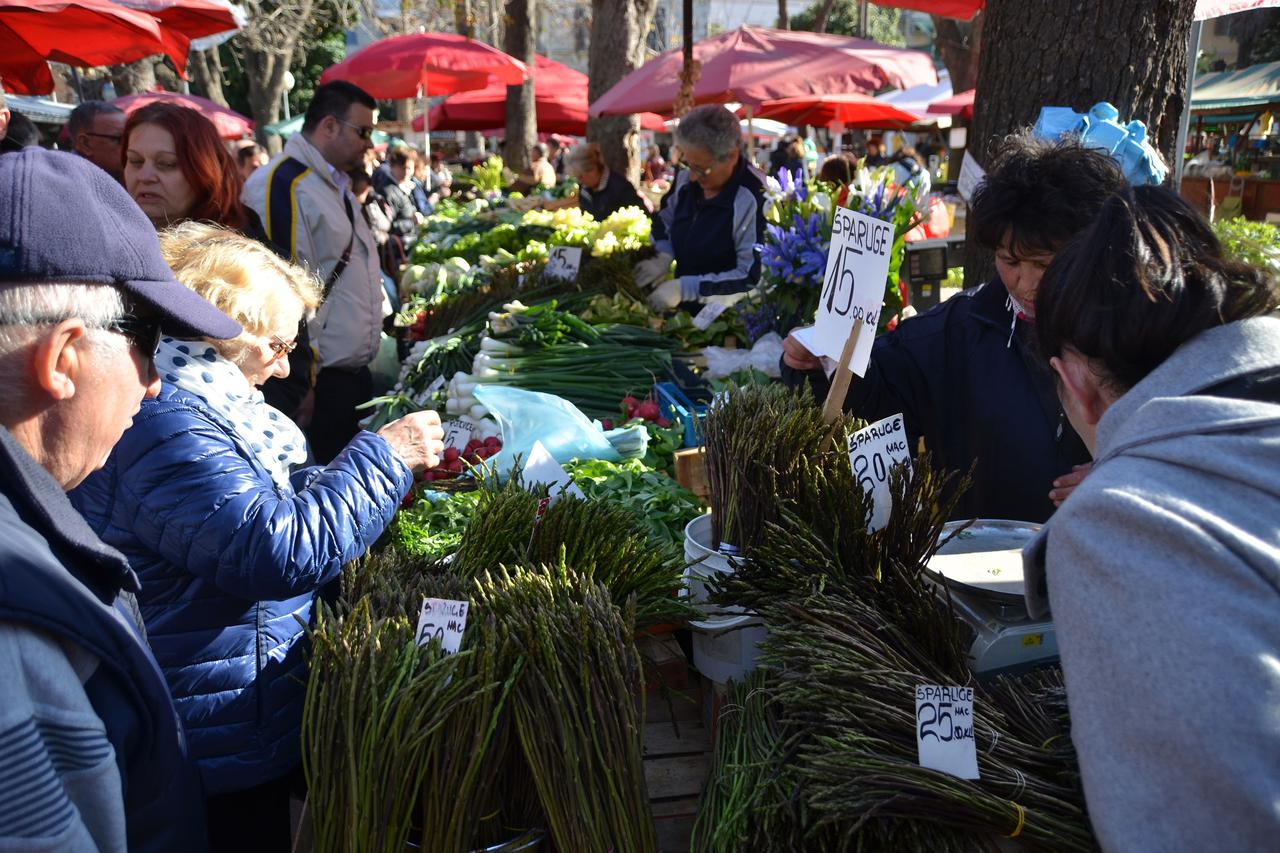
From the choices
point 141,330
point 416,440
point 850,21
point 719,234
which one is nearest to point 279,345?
point 416,440

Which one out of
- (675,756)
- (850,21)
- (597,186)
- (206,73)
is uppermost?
(850,21)

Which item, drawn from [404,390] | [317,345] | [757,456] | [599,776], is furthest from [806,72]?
[599,776]

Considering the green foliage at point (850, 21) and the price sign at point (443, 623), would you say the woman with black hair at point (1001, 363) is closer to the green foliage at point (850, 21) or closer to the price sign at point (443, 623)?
the price sign at point (443, 623)

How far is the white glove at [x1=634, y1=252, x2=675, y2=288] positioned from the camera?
213 inches

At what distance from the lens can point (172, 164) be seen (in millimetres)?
3277

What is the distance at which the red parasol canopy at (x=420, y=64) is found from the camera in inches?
429

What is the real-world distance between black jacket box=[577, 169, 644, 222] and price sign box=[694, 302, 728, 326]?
340 centimetres

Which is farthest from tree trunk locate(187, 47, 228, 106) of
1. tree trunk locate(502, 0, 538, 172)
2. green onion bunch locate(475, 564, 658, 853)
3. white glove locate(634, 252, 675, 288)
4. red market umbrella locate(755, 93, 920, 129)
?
green onion bunch locate(475, 564, 658, 853)

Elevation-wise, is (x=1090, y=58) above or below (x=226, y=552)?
above

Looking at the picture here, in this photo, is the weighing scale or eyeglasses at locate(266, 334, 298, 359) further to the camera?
eyeglasses at locate(266, 334, 298, 359)

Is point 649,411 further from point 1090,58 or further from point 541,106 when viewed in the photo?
point 541,106

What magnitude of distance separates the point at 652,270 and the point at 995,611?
13.2 ft

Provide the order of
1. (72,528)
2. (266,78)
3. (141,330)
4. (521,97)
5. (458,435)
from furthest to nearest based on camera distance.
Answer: (266,78) < (521,97) < (458,435) < (141,330) < (72,528)

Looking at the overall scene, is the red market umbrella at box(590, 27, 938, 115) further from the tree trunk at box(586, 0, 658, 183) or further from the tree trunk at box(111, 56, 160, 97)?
the tree trunk at box(111, 56, 160, 97)
